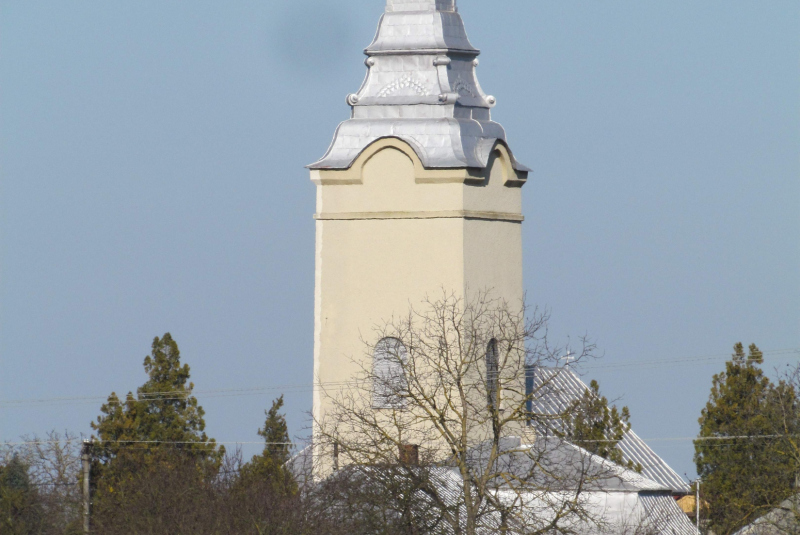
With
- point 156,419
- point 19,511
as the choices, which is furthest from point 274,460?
point 19,511

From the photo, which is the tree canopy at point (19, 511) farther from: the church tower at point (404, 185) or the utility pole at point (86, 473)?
the church tower at point (404, 185)

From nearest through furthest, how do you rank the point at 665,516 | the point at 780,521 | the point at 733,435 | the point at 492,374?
1. the point at 492,374
2. the point at 780,521
3. the point at 665,516
4. the point at 733,435

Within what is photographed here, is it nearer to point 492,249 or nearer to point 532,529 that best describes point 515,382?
point 492,249

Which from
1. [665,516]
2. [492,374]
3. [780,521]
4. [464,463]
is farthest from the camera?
[665,516]

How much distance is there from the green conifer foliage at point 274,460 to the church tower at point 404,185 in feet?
4.90

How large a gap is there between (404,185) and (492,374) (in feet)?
19.9

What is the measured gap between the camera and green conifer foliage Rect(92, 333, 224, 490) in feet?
140

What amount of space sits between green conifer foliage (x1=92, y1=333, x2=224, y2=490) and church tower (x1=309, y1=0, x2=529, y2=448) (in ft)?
10.4

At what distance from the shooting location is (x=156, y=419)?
141 feet

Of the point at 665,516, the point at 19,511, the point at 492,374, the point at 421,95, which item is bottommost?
the point at 19,511

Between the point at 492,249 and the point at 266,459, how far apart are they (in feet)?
19.4

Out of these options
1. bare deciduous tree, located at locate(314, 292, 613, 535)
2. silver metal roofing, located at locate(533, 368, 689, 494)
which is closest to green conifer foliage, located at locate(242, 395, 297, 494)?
A: bare deciduous tree, located at locate(314, 292, 613, 535)

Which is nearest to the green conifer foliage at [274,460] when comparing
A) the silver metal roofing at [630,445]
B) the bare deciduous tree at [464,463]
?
the bare deciduous tree at [464,463]

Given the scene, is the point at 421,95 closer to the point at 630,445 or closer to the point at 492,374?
the point at 492,374
